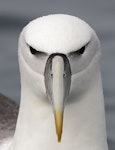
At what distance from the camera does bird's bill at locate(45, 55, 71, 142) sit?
690 cm

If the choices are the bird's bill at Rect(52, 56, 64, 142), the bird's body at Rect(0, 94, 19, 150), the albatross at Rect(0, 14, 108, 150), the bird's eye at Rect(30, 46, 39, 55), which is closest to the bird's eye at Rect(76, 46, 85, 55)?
the albatross at Rect(0, 14, 108, 150)

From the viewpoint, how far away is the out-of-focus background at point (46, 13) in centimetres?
1075

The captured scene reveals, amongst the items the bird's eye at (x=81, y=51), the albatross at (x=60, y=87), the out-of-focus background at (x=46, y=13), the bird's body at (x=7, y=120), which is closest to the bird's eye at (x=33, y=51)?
the albatross at (x=60, y=87)

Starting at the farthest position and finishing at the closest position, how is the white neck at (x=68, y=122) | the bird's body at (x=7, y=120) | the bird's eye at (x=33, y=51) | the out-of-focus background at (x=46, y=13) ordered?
the out-of-focus background at (x=46, y=13), the bird's body at (x=7, y=120), the white neck at (x=68, y=122), the bird's eye at (x=33, y=51)

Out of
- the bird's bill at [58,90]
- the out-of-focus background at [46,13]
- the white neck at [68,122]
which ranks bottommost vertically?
the out-of-focus background at [46,13]

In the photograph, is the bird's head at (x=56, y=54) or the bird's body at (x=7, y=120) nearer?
the bird's head at (x=56, y=54)

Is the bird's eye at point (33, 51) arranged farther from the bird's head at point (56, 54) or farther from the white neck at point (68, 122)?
the white neck at point (68, 122)

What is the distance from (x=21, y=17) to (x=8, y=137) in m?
3.68

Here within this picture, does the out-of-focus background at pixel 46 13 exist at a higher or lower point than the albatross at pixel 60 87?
lower

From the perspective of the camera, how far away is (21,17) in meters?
12.0

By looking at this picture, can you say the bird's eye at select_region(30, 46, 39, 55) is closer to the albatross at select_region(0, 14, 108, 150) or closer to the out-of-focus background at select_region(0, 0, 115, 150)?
the albatross at select_region(0, 14, 108, 150)

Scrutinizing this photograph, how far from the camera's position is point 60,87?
6914 millimetres

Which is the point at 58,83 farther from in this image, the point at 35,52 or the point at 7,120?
the point at 7,120

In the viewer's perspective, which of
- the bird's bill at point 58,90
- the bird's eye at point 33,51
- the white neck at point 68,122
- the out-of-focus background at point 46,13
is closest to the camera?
the bird's bill at point 58,90
